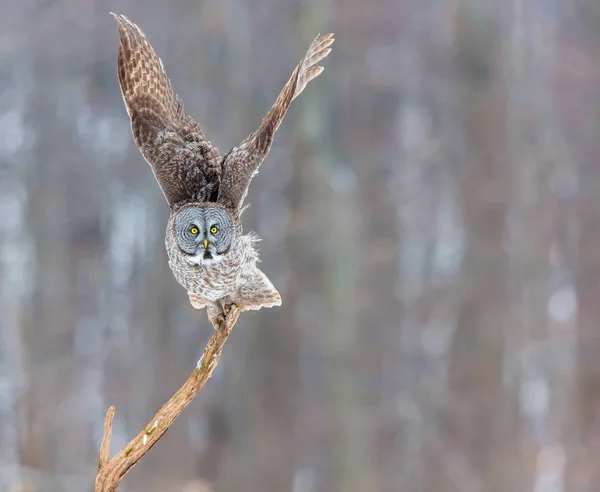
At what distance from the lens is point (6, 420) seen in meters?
4.15

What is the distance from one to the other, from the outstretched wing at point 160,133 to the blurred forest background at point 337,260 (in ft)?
4.18

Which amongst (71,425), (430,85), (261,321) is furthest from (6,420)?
(430,85)

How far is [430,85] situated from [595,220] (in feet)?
4.27

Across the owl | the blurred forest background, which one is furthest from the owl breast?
the blurred forest background

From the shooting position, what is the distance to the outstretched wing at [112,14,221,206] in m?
2.74

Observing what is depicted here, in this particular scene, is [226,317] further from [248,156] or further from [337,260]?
[337,260]

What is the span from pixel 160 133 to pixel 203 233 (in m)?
0.52

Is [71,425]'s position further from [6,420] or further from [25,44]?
[25,44]

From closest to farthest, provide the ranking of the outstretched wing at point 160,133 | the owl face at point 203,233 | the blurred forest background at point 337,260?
the owl face at point 203,233, the outstretched wing at point 160,133, the blurred forest background at point 337,260

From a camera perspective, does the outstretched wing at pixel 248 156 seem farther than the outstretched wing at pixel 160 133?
No

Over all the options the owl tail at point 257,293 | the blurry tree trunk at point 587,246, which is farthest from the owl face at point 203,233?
the blurry tree trunk at point 587,246

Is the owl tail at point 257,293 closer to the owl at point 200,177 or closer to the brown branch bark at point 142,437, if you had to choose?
the owl at point 200,177

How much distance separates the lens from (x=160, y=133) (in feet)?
9.04

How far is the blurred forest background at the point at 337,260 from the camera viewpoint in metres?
4.12
